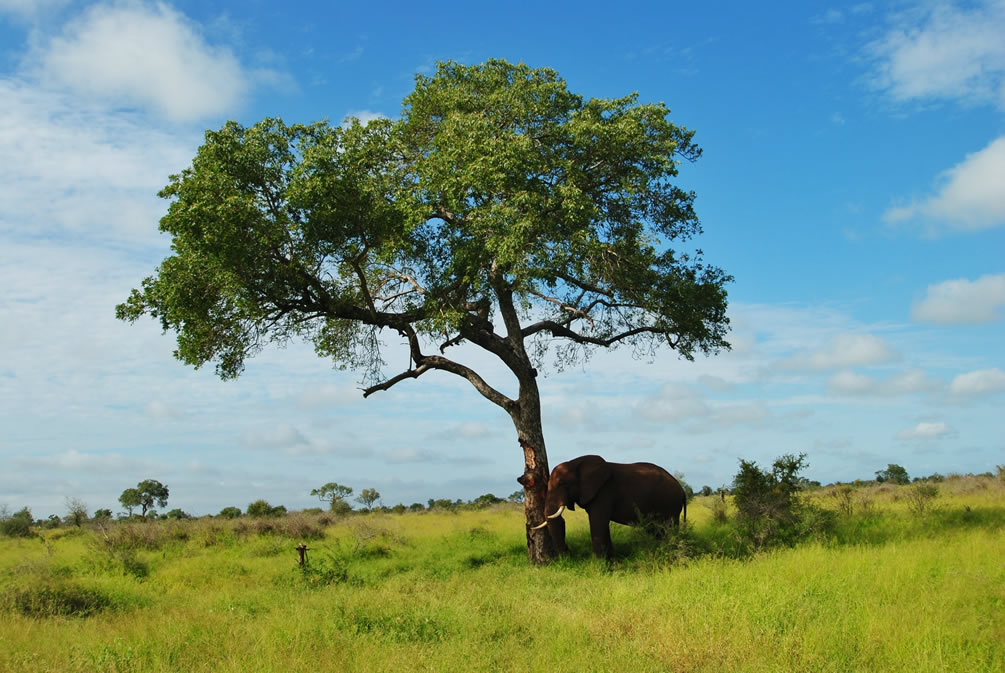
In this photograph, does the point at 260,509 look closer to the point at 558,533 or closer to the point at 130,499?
the point at 130,499

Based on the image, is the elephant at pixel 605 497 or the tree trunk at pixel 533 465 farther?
the tree trunk at pixel 533 465

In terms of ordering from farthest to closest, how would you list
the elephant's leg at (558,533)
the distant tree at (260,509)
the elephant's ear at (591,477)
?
the distant tree at (260,509) < the elephant's leg at (558,533) < the elephant's ear at (591,477)

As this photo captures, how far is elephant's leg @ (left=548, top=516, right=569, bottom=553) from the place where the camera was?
18781 millimetres

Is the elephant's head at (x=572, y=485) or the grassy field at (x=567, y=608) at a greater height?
the elephant's head at (x=572, y=485)

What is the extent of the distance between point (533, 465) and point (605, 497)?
78.5 inches

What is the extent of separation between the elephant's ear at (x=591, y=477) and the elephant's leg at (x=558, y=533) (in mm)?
874

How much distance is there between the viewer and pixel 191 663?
912 centimetres

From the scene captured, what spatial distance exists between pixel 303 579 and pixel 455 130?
1095 cm

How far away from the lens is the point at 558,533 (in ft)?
62.1

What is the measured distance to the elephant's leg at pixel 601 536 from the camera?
18250 millimetres

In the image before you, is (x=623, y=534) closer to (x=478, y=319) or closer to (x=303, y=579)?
(x=478, y=319)

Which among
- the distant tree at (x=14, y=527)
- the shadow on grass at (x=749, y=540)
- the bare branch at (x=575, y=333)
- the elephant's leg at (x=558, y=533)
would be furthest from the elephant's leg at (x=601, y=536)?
the distant tree at (x=14, y=527)

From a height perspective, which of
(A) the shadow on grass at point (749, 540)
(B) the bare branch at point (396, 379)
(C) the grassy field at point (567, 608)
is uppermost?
(B) the bare branch at point (396, 379)

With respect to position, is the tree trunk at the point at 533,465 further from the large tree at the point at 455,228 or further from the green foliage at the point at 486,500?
the green foliage at the point at 486,500
